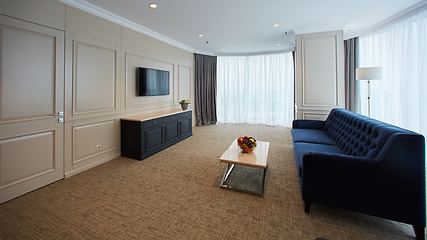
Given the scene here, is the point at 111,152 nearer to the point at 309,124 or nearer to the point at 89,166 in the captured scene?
the point at 89,166

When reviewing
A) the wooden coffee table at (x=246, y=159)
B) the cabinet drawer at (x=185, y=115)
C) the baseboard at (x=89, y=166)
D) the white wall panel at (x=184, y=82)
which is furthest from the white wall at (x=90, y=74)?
the wooden coffee table at (x=246, y=159)

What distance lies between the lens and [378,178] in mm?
1659

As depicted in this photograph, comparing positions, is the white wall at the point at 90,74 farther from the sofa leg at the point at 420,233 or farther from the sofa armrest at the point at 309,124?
the sofa leg at the point at 420,233

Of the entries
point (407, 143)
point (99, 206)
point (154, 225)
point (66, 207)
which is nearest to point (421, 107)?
point (407, 143)

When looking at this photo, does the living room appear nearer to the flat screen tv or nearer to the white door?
the white door

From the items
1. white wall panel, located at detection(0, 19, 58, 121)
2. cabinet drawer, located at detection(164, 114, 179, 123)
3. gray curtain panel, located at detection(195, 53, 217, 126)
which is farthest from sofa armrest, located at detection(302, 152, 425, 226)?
gray curtain panel, located at detection(195, 53, 217, 126)

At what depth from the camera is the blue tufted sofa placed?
5.17ft

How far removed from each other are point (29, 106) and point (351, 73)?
6.34 m

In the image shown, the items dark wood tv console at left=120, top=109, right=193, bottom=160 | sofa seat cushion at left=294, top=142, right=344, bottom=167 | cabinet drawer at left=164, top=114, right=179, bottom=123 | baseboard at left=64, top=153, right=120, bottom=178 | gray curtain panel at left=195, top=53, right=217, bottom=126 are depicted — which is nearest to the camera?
sofa seat cushion at left=294, top=142, right=344, bottom=167

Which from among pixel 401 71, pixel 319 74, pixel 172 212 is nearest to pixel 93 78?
pixel 172 212

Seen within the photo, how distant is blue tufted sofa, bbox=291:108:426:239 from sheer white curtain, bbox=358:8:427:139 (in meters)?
2.35

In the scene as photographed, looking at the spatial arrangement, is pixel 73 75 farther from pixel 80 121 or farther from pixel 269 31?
pixel 269 31

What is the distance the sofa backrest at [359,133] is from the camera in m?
1.77

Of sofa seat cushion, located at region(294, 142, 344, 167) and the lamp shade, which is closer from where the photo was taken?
sofa seat cushion, located at region(294, 142, 344, 167)
